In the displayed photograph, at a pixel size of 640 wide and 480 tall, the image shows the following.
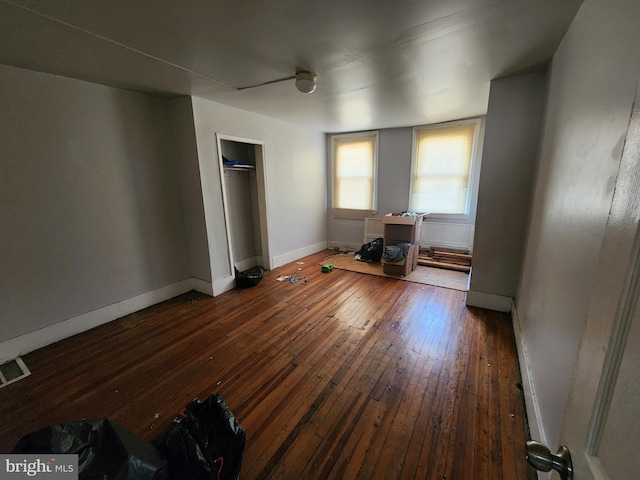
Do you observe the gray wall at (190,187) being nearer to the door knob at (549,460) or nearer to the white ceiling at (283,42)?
the white ceiling at (283,42)

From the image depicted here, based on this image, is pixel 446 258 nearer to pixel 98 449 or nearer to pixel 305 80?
pixel 305 80

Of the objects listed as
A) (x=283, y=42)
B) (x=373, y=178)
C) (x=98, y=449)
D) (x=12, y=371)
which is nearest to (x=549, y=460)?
(x=98, y=449)

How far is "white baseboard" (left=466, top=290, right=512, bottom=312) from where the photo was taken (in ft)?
9.14

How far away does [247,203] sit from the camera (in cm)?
423

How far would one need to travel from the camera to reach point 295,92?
275cm

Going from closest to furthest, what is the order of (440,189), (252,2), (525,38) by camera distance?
(252,2) → (525,38) → (440,189)

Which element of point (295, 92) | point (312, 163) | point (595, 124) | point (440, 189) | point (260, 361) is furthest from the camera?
point (312, 163)

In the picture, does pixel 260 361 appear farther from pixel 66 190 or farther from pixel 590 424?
pixel 66 190

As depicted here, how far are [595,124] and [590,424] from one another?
129cm

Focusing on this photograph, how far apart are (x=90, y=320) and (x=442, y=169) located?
16.8 ft

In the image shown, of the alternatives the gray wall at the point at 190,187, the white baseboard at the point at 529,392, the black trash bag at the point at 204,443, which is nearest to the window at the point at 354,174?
the gray wall at the point at 190,187

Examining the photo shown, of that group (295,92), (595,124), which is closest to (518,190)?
(595,124)

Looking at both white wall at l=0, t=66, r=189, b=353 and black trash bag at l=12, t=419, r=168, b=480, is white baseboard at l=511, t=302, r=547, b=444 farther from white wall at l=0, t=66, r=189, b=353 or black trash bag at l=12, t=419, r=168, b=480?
white wall at l=0, t=66, r=189, b=353

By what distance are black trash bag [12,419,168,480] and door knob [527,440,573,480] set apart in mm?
1184
